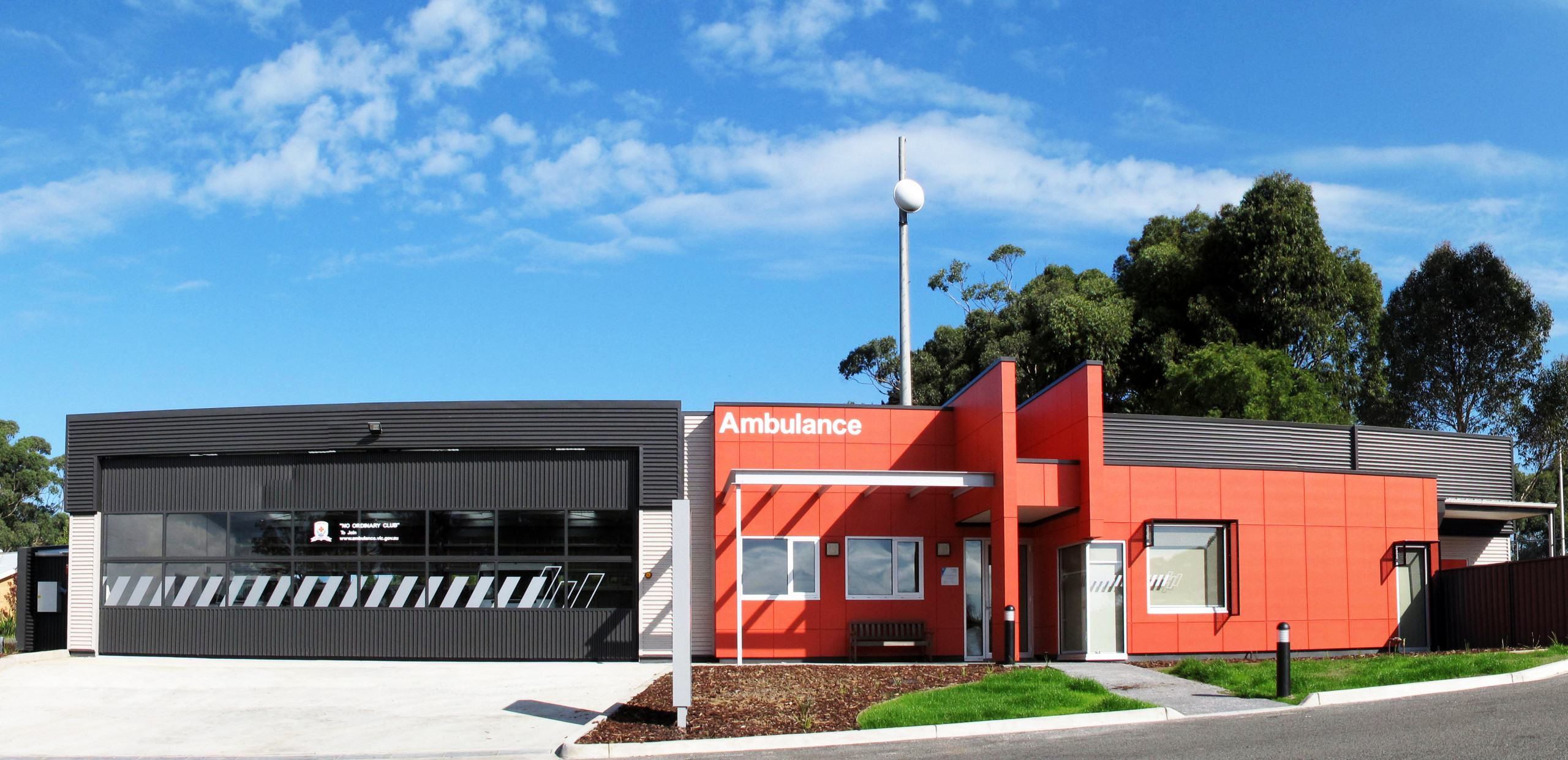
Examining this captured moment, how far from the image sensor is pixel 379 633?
67.3 ft

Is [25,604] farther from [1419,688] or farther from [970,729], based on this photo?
[1419,688]

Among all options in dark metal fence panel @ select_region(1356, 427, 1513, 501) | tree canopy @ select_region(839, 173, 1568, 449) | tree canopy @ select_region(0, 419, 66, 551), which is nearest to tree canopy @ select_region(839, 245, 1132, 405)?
tree canopy @ select_region(839, 173, 1568, 449)

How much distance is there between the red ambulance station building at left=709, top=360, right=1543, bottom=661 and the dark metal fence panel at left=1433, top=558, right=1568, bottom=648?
440mm

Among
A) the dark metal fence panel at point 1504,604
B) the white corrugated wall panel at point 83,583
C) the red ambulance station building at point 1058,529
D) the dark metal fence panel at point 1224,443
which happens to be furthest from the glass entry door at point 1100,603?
the white corrugated wall panel at point 83,583

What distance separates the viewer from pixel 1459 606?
66.0 ft

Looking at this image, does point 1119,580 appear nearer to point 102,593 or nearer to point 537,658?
point 537,658

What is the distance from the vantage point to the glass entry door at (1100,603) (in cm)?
1877

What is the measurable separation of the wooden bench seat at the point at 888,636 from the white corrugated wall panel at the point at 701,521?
238 centimetres

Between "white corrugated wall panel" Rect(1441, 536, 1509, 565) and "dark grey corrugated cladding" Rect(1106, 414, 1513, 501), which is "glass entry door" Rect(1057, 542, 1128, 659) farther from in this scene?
"white corrugated wall panel" Rect(1441, 536, 1509, 565)

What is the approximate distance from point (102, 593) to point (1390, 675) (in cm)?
2000

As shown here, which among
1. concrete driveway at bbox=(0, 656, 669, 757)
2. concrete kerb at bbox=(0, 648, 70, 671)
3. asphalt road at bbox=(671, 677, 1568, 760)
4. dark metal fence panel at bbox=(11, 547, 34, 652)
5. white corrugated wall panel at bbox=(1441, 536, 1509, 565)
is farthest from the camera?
white corrugated wall panel at bbox=(1441, 536, 1509, 565)

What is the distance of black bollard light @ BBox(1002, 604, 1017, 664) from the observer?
17.6 metres

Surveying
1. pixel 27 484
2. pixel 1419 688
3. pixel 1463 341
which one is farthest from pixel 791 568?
pixel 27 484

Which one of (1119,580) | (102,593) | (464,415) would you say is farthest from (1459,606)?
(102,593)
